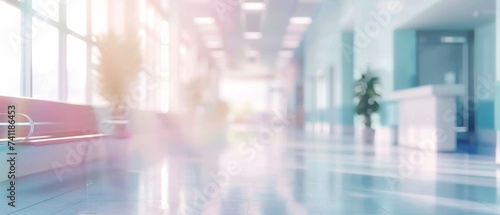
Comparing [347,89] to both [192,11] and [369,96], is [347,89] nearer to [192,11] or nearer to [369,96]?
[369,96]

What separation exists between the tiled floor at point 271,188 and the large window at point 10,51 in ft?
4.22

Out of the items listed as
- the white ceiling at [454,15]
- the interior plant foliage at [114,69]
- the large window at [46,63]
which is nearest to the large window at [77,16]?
the interior plant foliage at [114,69]

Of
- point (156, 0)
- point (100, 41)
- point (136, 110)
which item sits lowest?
point (136, 110)

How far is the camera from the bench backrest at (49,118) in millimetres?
4166

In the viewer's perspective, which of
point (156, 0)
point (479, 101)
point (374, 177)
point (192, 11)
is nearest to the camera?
point (374, 177)

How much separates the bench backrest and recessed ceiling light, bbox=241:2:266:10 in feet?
30.9

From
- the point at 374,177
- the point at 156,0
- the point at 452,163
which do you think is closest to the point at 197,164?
the point at 374,177

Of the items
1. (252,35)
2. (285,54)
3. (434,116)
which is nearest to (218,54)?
(285,54)

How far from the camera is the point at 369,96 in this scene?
1073cm

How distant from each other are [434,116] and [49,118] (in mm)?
5909

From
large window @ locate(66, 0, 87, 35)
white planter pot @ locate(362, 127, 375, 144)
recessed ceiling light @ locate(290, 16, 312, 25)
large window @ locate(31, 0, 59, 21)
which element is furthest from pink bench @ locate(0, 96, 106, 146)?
recessed ceiling light @ locate(290, 16, 312, 25)

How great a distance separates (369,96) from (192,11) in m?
A: 8.26

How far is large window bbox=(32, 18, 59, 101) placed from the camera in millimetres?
6270

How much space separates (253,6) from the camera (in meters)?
15.2
